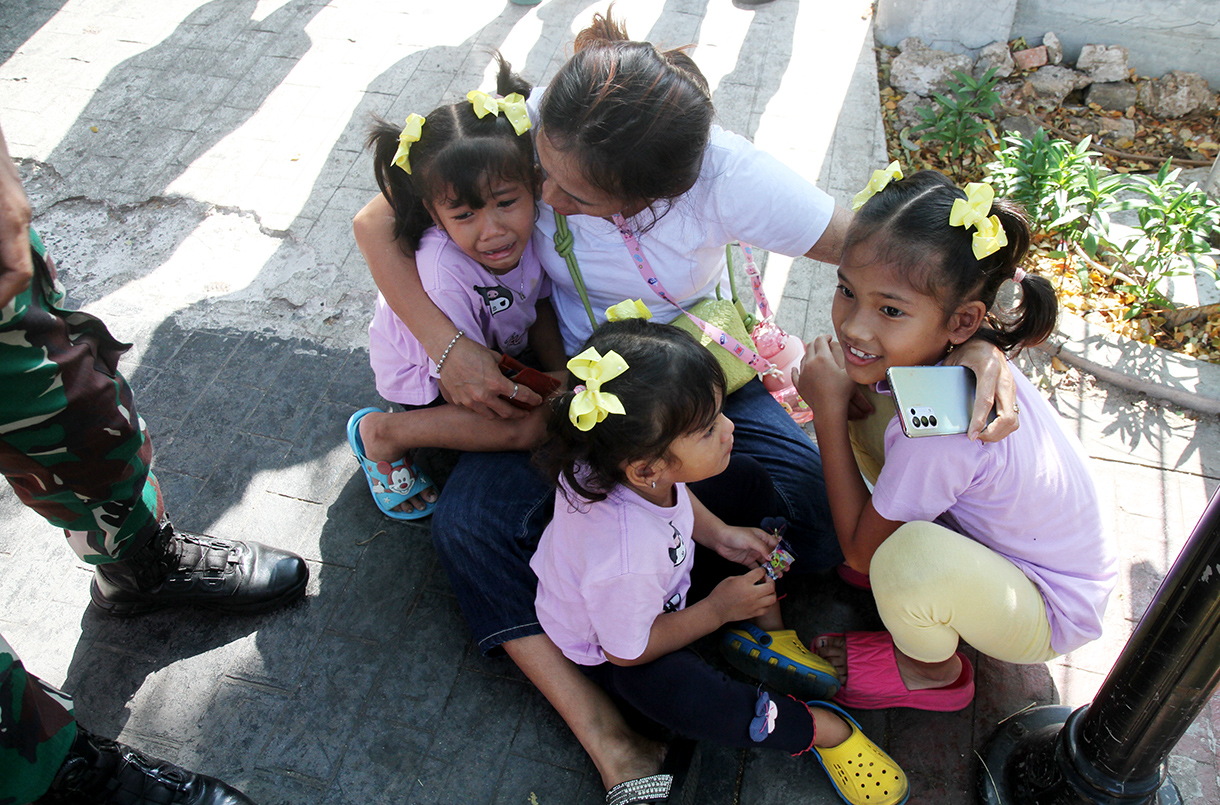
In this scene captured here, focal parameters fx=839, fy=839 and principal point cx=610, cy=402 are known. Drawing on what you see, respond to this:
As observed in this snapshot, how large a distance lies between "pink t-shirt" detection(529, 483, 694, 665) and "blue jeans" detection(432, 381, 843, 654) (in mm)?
177

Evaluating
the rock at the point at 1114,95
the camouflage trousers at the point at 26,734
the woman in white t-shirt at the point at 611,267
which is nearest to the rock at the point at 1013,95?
the rock at the point at 1114,95

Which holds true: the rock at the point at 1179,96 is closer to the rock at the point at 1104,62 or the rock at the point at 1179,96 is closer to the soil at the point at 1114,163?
the soil at the point at 1114,163

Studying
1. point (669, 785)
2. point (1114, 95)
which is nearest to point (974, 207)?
point (669, 785)

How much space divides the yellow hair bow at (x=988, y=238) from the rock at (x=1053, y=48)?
9.69 feet

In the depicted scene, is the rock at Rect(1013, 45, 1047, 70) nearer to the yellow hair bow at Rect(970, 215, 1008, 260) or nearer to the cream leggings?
the yellow hair bow at Rect(970, 215, 1008, 260)

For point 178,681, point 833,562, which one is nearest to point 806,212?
point 833,562

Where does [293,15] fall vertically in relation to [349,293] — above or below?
above

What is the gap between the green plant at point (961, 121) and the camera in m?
3.55

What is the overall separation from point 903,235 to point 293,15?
13.2ft

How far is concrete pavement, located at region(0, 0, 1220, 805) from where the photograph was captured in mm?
2055

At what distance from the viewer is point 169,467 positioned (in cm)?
264

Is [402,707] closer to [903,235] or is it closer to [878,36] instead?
[903,235]

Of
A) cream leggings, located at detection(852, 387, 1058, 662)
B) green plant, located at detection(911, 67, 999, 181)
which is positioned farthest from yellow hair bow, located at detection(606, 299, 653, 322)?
green plant, located at detection(911, 67, 999, 181)

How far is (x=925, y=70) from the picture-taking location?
3.98 metres
